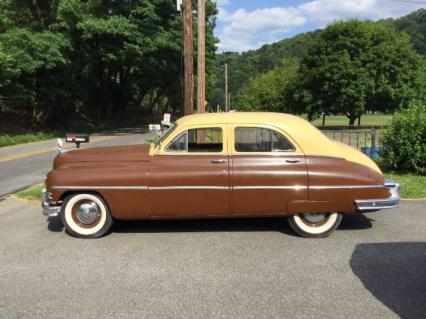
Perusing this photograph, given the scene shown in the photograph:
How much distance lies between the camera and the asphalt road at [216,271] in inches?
163

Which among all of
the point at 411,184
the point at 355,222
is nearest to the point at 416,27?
the point at 411,184

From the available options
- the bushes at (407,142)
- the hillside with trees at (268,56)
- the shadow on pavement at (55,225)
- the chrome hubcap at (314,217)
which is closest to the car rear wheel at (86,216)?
the shadow on pavement at (55,225)

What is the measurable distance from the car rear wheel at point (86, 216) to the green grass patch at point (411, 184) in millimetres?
5217

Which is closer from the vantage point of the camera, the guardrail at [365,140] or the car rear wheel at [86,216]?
the car rear wheel at [86,216]

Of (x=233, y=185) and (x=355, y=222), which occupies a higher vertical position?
(x=233, y=185)

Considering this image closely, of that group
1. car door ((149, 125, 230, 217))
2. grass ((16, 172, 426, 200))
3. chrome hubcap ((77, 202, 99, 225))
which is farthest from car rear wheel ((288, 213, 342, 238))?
grass ((16, 172, 426, 200))

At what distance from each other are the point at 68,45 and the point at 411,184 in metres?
23.1

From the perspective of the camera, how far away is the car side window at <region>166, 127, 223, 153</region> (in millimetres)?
6258

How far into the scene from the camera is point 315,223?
20.4ft

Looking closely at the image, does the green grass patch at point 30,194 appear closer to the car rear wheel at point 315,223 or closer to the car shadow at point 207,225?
the car shadow at point 207,225

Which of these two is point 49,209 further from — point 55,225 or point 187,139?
point 187,139

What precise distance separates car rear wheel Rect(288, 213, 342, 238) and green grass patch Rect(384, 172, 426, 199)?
2.82 meters

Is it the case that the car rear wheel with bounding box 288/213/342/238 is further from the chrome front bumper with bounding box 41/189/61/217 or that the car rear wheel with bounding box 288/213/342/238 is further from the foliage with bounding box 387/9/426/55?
the foliage with bounding box 387/9/426/55

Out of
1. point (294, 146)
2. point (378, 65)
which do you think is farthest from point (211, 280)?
point (378, 65)
